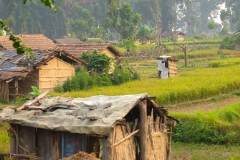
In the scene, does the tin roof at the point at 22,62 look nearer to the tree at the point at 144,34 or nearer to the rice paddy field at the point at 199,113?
the rice paddy field at the point at 199,113

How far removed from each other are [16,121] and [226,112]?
8.02 metres

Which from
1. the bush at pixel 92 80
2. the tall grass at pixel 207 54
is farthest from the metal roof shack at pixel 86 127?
the tall grass at pixel 207 54

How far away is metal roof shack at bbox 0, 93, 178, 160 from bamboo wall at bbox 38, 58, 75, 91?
10250mm

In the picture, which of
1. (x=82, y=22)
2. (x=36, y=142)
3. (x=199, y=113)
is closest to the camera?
(x=36, y=142)

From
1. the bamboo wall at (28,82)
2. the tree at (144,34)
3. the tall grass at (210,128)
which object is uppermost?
the tree at (144,34)

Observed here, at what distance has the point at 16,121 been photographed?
7.71 metres

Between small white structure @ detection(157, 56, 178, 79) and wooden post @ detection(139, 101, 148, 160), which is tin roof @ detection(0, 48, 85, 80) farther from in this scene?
wooden post @ detection(139, 101, 148, 160)

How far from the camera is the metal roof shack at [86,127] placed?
22.8ft

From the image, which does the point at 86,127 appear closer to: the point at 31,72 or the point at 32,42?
the point at 31,72

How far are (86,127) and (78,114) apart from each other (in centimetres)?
70

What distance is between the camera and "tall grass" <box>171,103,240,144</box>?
12.6 m

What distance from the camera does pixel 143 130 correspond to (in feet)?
25.9

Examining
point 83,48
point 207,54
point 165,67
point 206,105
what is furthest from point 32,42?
point 207,54

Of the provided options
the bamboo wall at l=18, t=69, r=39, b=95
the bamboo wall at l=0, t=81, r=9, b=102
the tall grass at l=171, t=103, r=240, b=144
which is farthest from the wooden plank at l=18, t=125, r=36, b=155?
the bamboo wall at l=0, t=81, r=9, b=102
